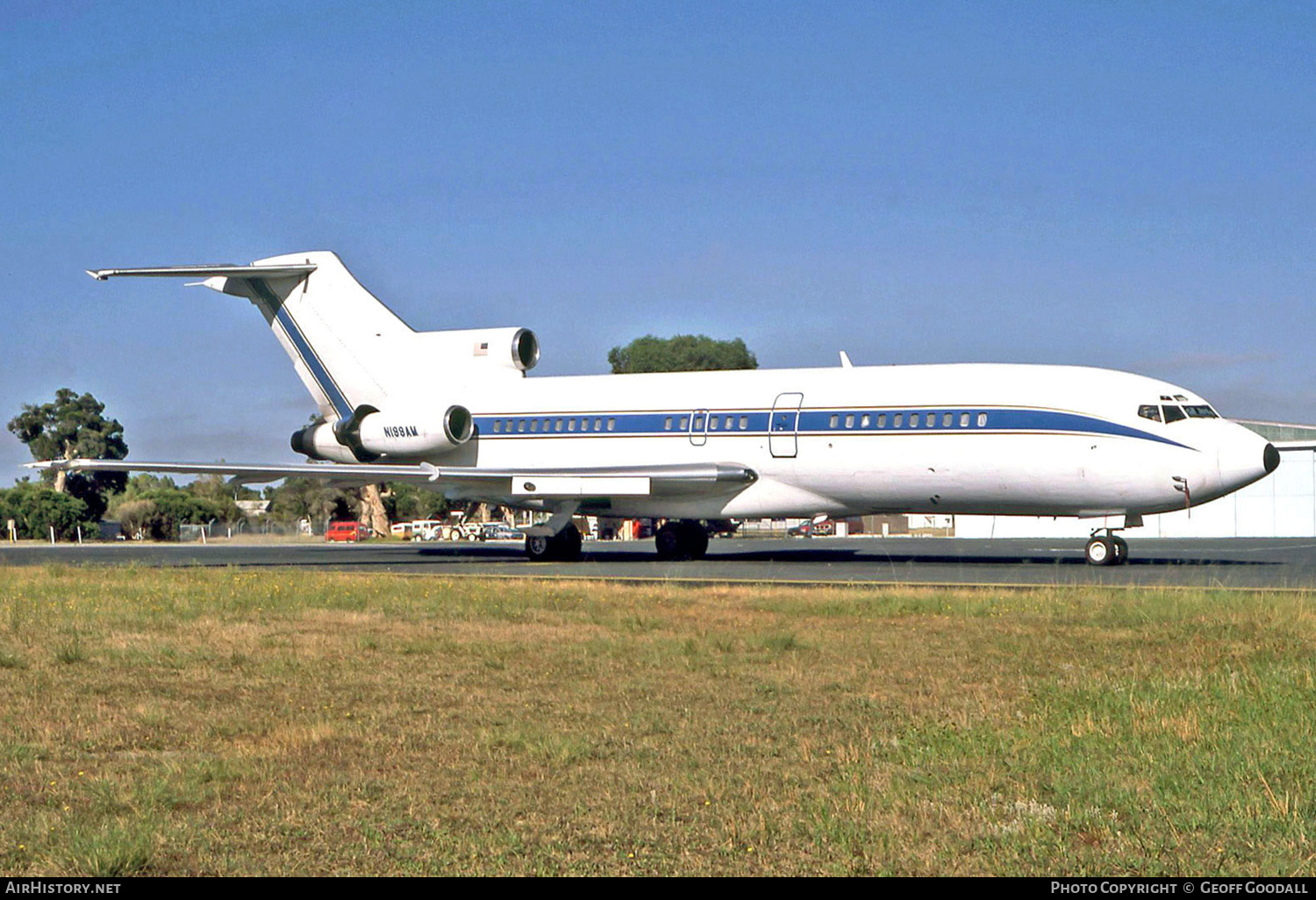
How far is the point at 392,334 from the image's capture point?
33312 millimetres

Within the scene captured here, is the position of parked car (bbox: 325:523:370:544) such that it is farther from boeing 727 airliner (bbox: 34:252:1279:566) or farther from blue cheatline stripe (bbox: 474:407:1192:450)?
blue cheatline stripe (bbox: 474:407:1192:450)

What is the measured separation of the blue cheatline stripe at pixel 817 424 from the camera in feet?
79.9

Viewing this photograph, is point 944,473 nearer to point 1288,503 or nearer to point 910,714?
point 910,714

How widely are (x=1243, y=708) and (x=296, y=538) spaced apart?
56576mm

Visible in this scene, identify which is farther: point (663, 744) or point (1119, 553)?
point (1119, 553)

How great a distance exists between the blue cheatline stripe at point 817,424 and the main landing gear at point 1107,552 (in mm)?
2212

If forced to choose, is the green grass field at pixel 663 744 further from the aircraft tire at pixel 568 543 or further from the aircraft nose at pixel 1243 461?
the aircraft tire at pixel 568 543

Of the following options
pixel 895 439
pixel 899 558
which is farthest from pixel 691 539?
pixel 895 439

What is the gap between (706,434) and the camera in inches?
1122

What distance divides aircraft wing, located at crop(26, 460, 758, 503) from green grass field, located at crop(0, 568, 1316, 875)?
13.7 meters

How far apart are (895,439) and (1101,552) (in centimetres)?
443

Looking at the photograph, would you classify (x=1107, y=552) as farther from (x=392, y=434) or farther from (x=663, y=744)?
(x=663, y=744)
